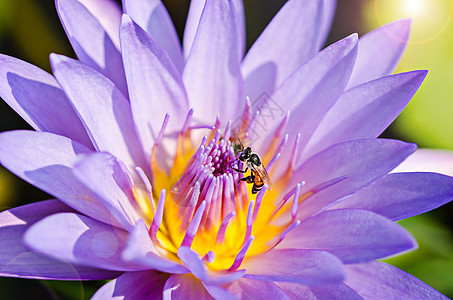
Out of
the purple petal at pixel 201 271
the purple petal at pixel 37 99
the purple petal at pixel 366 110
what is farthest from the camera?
the purple petal at pixel 366 110

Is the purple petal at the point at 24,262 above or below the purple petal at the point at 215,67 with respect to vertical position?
below

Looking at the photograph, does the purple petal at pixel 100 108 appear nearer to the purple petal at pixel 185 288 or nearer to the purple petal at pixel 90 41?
the purple petal at pixel 90 41

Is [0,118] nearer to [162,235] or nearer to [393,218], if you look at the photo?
[162,235]

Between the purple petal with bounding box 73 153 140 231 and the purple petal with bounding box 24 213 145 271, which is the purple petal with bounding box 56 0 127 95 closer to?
the purple petal with bounding box 73 153 140 231

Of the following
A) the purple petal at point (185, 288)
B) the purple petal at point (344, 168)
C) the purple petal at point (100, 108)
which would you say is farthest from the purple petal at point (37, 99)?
the purple petal at point (344, 168)

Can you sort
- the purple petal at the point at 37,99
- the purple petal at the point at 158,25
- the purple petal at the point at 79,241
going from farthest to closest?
the purple petal at the point at 158,25, the purple petal at the point at 37,99, the purple petal at the point at 79,241

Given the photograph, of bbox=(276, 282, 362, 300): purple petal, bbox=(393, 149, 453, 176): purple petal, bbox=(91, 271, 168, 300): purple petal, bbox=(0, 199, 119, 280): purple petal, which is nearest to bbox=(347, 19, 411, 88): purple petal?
→ bbox=(393, 149, 453, 176): purple petal

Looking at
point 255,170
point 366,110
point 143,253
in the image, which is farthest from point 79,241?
point 366,110

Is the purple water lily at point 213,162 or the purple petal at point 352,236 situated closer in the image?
the purple petal at point 352,236
